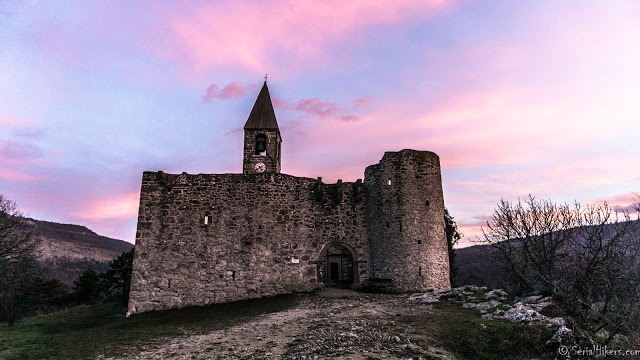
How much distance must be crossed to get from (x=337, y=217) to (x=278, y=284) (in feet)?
16.8

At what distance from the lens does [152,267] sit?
66.9 ft

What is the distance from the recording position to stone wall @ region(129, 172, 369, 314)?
793 inches

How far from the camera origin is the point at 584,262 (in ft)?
53.8

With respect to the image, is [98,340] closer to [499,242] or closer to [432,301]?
[432,301]

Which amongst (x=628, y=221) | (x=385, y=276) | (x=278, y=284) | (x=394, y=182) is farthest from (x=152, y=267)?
(x=628, y=221)

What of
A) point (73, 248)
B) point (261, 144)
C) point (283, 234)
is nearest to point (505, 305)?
point (283, 234)

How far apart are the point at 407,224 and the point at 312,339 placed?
36.8ft

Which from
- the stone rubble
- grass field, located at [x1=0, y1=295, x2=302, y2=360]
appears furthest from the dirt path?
the stone rubble

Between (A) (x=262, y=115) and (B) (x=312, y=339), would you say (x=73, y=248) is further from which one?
(B) (x=312, y=339)

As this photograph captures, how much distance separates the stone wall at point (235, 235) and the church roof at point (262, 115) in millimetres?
9743

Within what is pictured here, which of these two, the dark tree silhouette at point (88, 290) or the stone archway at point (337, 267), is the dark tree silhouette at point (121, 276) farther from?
the stone archway at point (337, 267)

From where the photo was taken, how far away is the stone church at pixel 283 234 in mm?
20047

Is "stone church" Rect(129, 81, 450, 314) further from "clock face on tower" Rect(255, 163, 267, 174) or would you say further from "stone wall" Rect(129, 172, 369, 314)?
"clock face on tower" Rect(255, 163, 267, 174)

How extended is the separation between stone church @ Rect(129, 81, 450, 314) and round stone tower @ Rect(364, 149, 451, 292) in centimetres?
6
